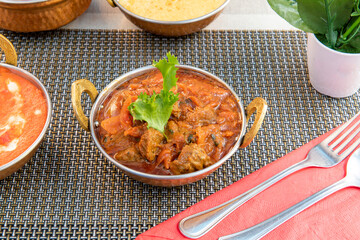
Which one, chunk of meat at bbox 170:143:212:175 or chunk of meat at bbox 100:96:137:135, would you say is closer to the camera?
chunk of meat at bbox 170:143:212:175

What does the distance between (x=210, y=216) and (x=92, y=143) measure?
89cm

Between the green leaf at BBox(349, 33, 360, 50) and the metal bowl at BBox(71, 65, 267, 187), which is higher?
the green leaf at BBox(349, 33, 360, 50)

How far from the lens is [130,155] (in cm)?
192

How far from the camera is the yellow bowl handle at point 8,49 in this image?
7.64 ft

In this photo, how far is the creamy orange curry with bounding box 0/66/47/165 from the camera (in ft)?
6.70

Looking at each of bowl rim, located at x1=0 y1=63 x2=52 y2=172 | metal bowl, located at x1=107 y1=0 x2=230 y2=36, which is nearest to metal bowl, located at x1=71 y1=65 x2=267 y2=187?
bowl rim, located at x1=0 y1=63 x2=52 y2=172

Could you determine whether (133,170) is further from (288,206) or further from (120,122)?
(288,206)

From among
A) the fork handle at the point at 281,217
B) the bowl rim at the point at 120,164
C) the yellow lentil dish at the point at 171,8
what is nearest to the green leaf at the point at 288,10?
the yellow lentil dish at the point at 171,8

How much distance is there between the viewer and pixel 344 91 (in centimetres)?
254

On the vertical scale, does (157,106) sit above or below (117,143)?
above

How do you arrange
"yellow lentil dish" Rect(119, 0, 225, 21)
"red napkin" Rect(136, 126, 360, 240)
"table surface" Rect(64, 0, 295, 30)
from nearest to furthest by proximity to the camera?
1. "red napkin" Rect(136, 126, 360, 240)
2. "yellow lentil dish" Rect(119, 0, 225, 21)
3. "table surface" Rect(64, 0, 295, 30)

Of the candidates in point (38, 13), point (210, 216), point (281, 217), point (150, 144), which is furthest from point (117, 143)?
point (38, 13)

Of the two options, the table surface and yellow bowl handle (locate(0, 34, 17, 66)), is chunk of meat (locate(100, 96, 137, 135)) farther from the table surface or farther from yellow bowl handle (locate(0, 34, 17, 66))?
the table surface

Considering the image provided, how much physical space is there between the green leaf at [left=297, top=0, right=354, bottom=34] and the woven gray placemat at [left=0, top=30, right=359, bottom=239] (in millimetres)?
452
